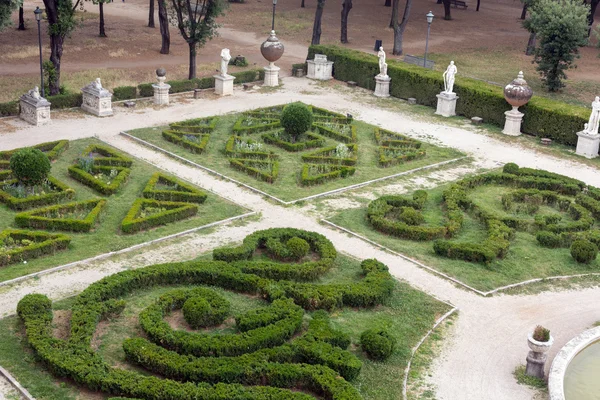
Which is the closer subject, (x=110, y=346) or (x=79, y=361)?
(x=79, y=361)

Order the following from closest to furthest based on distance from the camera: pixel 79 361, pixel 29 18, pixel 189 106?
pixel 79 361, pixel 189 106, pixel 29 18

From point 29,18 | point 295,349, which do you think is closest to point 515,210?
point 295,349

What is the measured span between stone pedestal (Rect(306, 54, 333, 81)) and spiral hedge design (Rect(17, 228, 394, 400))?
21791mm

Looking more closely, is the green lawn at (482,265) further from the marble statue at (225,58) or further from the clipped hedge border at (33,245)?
the marble statue at (225,58)

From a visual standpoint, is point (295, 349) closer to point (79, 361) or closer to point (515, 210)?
point (79, 361)

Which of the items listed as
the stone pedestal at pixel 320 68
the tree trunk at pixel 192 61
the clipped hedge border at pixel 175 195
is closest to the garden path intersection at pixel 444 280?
the clipped hedge border at pixel 175 195

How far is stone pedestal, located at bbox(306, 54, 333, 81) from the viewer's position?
130 ft

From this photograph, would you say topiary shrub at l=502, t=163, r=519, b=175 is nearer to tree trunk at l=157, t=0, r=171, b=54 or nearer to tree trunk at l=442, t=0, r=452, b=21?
tree trunk at l=157, t=0, r=171, b=54

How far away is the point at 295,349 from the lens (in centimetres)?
1562

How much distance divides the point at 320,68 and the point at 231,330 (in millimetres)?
24912

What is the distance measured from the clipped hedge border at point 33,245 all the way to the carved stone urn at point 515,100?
1913 centimetres

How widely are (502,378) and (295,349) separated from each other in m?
4.16

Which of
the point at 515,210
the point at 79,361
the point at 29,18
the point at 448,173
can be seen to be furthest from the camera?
the point at 29,18

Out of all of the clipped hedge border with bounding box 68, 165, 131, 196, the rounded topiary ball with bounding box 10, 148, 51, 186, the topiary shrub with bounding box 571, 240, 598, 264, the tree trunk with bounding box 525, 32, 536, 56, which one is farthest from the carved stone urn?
the rounded topiary ball with bounding box 10, 148, 51, 186
